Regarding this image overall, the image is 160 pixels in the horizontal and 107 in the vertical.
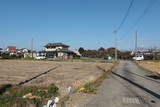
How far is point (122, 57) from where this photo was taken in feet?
237

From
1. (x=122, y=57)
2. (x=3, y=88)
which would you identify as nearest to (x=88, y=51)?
(x=122, y=57)

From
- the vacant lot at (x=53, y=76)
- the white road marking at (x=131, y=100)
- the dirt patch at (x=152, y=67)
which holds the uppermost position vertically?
the dirt patch at (x=152, y=67)

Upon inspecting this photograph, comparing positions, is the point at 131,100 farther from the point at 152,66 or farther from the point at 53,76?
the point at 152,66

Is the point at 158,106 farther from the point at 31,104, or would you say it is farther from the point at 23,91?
the point at 23,91

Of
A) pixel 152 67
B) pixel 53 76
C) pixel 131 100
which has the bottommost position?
pixel 131 100

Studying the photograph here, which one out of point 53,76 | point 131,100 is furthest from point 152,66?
point 131,100

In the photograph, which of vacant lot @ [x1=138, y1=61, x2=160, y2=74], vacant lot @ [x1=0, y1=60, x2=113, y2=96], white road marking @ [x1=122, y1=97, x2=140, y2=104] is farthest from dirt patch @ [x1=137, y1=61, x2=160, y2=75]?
white road marking @ [x1=122, y1=97, x2=140, y2=104]

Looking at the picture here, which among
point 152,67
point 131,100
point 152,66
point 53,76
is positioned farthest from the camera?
point 152,66

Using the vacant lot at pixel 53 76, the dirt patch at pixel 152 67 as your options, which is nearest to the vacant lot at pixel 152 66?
the dirt patch at pixel 152 67

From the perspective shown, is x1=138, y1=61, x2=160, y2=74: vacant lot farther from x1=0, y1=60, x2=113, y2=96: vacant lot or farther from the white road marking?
the white road marking

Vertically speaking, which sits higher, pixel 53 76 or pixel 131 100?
pixel 53 76

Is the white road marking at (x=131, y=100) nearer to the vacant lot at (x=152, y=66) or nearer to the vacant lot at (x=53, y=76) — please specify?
the vacant lot at (x=53, y=76)

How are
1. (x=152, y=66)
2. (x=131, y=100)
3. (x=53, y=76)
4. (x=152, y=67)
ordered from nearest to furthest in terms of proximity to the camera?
1. (x=131, y=100)
2. (x=53, y=76)
3. (x=152, y=67)
4. (x=152, y=66)

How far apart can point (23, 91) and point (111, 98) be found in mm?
4171
